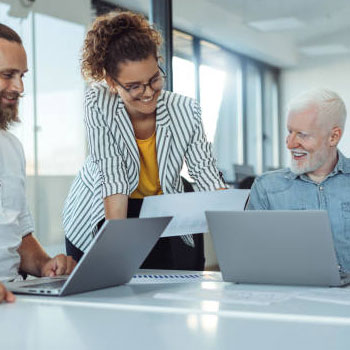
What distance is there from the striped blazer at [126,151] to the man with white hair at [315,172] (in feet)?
0.71

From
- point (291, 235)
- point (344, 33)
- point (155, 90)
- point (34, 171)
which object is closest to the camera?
point (291, 235)

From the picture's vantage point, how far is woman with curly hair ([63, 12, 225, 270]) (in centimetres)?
221

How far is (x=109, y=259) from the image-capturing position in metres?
1.47

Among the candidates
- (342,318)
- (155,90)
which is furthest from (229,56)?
(342,318)

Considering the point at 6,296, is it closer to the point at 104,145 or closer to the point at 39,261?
the point at 39,261

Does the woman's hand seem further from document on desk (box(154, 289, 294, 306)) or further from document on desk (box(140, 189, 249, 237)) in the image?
document on desk (box(154, 289, 294, 306))

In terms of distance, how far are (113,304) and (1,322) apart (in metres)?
0.25

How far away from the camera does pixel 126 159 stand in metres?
2.28

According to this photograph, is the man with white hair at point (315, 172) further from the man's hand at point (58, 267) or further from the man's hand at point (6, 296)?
the man's hand at point (6, 296)

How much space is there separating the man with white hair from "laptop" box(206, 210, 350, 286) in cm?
75

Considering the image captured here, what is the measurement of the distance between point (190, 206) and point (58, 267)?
392mm

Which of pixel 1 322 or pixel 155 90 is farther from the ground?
pixel 155 90

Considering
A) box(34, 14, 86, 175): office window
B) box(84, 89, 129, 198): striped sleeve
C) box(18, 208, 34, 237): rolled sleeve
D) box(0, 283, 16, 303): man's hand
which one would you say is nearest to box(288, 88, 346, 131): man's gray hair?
box(84, 89, 129, 198): striped sleeve

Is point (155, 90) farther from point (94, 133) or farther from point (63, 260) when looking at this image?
point (63, 260)
